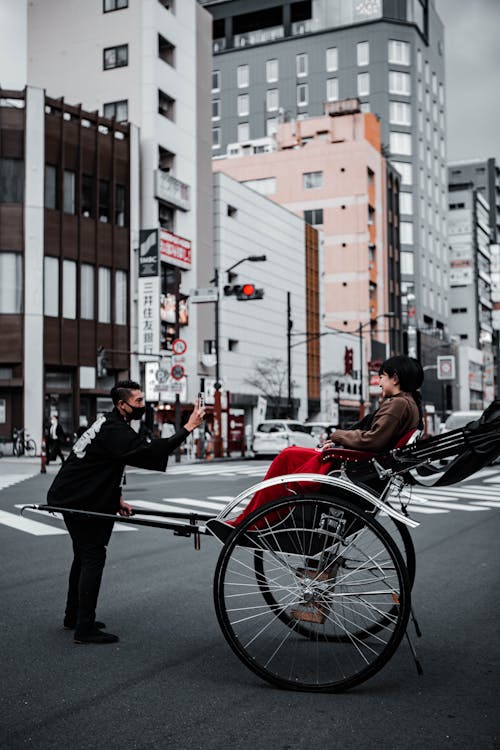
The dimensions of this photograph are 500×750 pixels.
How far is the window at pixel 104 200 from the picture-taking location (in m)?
43.6

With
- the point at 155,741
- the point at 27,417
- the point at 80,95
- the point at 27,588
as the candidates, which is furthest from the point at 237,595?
the point at 80,95

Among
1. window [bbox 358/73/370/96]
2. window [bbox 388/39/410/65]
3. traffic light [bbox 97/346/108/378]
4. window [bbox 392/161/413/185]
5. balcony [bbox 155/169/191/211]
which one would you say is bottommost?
traffic light [bbox 97/346/108/378]

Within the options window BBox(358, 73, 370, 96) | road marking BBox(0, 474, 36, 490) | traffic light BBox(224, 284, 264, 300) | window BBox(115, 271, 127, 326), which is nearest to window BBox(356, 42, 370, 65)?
window BBox(358, 73, 370, 96)

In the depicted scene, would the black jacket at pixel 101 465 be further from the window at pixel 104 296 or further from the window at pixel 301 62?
the window at pixel 301 62

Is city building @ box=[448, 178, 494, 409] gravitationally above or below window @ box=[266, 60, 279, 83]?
below

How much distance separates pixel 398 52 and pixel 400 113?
7.39m

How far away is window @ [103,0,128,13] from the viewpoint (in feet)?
156

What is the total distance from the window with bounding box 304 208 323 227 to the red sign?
121 ft

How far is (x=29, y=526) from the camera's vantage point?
11.3 m

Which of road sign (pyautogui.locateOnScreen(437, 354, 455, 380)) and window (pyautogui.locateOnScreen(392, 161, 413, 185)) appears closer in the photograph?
road sign (pyautogui.locateOnScreen(437, 354, 455, 380))

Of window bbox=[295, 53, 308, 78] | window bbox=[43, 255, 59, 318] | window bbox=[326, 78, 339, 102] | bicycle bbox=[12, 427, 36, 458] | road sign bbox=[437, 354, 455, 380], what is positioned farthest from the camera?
window bbox=[295, 53, 308, 78]

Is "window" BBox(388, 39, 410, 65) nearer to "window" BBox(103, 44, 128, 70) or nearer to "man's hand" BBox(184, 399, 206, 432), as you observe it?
"window" BBox(103, 44, 128, 70)

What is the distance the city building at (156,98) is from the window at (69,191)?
4.14 metres

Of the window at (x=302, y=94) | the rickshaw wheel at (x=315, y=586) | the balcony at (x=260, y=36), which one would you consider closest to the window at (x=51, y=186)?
the rickshaw wheel at (x=315, y=586)
